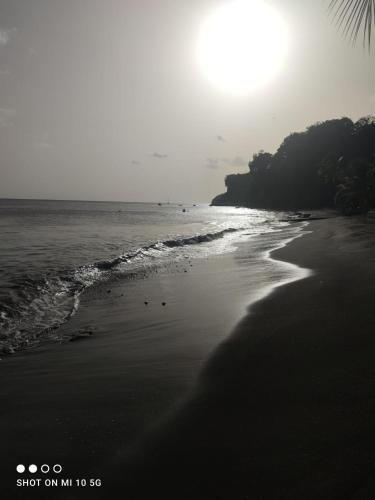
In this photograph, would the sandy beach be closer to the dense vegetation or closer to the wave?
the wave

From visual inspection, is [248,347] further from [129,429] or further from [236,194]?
[236,194]

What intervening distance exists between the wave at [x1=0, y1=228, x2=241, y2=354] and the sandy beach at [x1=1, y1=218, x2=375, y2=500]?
727mm

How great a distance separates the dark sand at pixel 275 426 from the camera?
2.80m

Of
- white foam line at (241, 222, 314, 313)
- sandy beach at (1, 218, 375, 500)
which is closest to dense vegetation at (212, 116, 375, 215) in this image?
white foam line at (241, 222, 314, 313)

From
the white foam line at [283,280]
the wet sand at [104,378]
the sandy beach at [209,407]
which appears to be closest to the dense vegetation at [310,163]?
the white foam line at [283,280]

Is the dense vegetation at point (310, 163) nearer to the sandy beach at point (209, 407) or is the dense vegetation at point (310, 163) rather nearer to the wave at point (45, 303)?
the wave at point (45, 303)

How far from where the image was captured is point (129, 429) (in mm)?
3676

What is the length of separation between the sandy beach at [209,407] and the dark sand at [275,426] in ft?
0.04

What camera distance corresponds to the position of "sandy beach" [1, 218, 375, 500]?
290cm

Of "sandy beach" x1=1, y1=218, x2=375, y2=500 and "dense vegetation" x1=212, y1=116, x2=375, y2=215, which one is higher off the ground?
"dense vegetation" x1=212, y1=116, x2=375, y2=215

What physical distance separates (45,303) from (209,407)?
7087mm

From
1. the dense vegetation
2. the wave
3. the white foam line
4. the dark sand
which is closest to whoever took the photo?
the dark sand

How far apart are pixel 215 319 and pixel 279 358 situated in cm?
269

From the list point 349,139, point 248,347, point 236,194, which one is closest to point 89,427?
point 248,347
